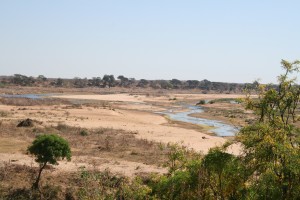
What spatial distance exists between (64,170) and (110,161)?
14.7 ft

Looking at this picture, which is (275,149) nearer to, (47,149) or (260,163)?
(260,163)

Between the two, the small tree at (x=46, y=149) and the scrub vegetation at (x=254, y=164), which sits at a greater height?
the scrub vegetation at (x=254, y=164)

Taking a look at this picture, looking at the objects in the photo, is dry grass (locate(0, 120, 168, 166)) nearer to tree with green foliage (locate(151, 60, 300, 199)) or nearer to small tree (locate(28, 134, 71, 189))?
small tree (locate(28, 134, 71, 189))

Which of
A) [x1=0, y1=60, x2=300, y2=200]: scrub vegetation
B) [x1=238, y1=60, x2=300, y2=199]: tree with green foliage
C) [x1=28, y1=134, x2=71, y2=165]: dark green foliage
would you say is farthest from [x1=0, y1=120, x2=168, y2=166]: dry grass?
[x1=238, y1=60, x2=300, y2=199]: tree with green foliage

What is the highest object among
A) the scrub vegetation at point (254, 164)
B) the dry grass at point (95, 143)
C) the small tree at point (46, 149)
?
the scrub vegetation at point (254, 164)

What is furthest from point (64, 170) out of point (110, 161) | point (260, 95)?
point (260, 95)

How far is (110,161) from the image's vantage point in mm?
28703

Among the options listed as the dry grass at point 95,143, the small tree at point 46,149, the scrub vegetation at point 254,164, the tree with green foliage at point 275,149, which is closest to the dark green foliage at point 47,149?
the small tree at point 46,149

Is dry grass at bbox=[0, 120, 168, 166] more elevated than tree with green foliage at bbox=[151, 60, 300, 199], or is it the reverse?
tree with green foliage at bbox=[151, 60, 300, 199]

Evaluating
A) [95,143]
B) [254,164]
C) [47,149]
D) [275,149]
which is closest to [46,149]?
[47,149]

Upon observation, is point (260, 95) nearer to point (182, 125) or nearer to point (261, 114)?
point (261, 114)

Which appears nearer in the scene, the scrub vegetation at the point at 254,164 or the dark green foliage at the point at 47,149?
the scrub vegetation at the point at 254,164

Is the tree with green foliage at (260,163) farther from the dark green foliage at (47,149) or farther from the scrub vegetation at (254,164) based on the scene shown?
the dark green foliage at (47,149)

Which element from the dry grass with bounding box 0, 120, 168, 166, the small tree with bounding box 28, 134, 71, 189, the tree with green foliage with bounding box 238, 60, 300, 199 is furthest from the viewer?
the dry grass with bounding box 0, 120, 168, 166
